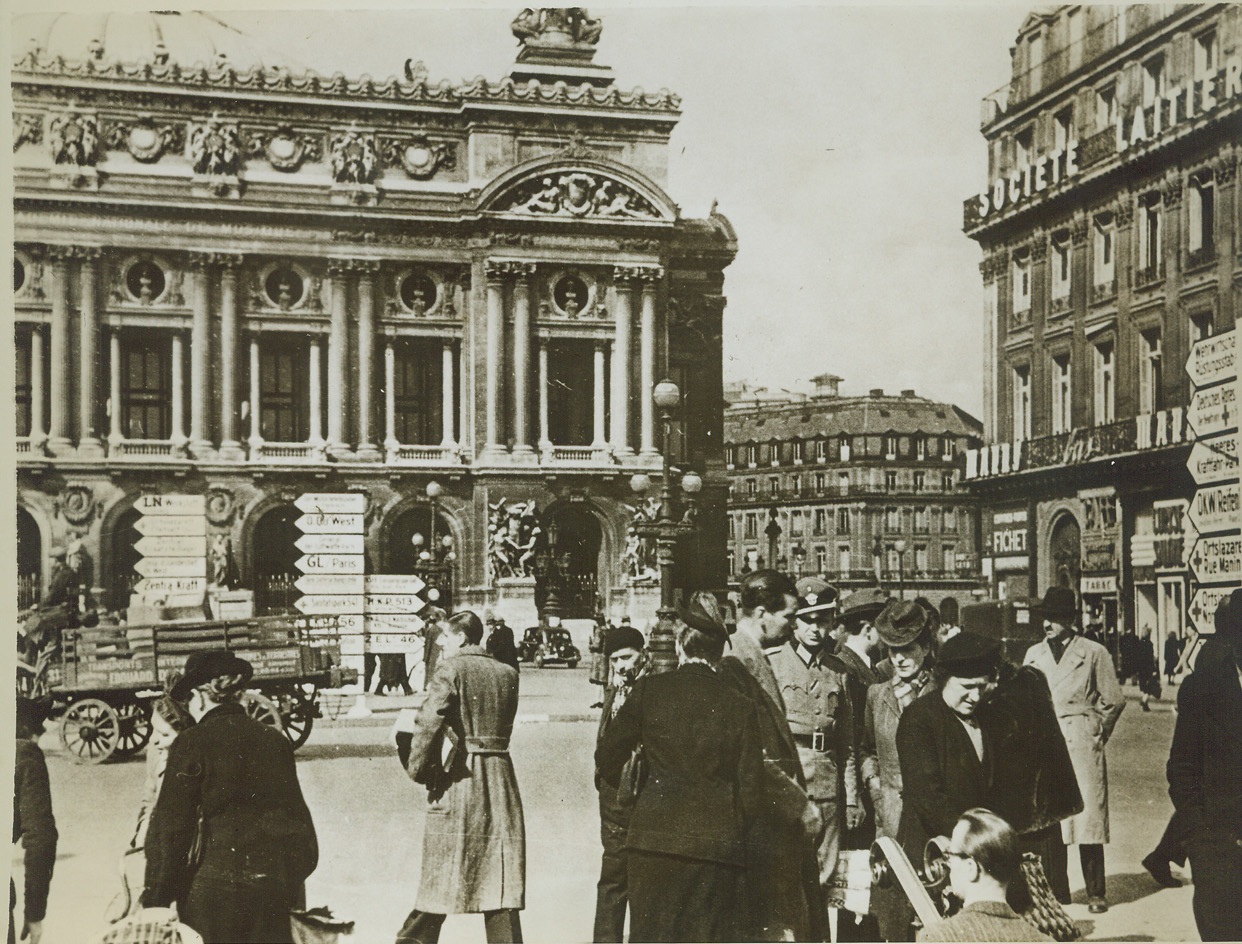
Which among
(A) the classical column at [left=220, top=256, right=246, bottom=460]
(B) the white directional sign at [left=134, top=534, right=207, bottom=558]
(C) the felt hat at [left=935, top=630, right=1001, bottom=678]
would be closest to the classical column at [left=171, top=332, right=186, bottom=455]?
(A) the classical column at [left=220, top=256, right=246, bottom=460]

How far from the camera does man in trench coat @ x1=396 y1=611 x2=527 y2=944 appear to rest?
635 centimetres

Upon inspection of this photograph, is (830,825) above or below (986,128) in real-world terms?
below

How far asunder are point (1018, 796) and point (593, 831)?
3.36 m

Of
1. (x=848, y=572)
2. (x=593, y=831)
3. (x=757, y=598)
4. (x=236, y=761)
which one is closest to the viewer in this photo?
(x=236, y=761)

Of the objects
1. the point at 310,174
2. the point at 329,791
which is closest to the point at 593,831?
the point at 329,791

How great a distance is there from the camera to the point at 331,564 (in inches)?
378

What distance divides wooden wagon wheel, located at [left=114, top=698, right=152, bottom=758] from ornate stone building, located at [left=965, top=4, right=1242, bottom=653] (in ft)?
19.0

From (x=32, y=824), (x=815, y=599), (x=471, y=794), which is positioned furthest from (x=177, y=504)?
(x=815, y=599)

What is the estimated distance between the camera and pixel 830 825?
6512 mm

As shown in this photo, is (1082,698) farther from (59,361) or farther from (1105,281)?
(59,361)

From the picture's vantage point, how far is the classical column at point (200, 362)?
10008 millimetres

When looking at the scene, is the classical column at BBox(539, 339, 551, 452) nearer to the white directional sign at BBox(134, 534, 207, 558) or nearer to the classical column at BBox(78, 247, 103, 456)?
the white directional sign at BBox(134, 534, 207, 558)

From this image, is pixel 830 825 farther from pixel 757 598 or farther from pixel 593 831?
pixel 593 831

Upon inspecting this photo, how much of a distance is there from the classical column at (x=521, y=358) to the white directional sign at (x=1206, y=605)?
4789 millimetres
